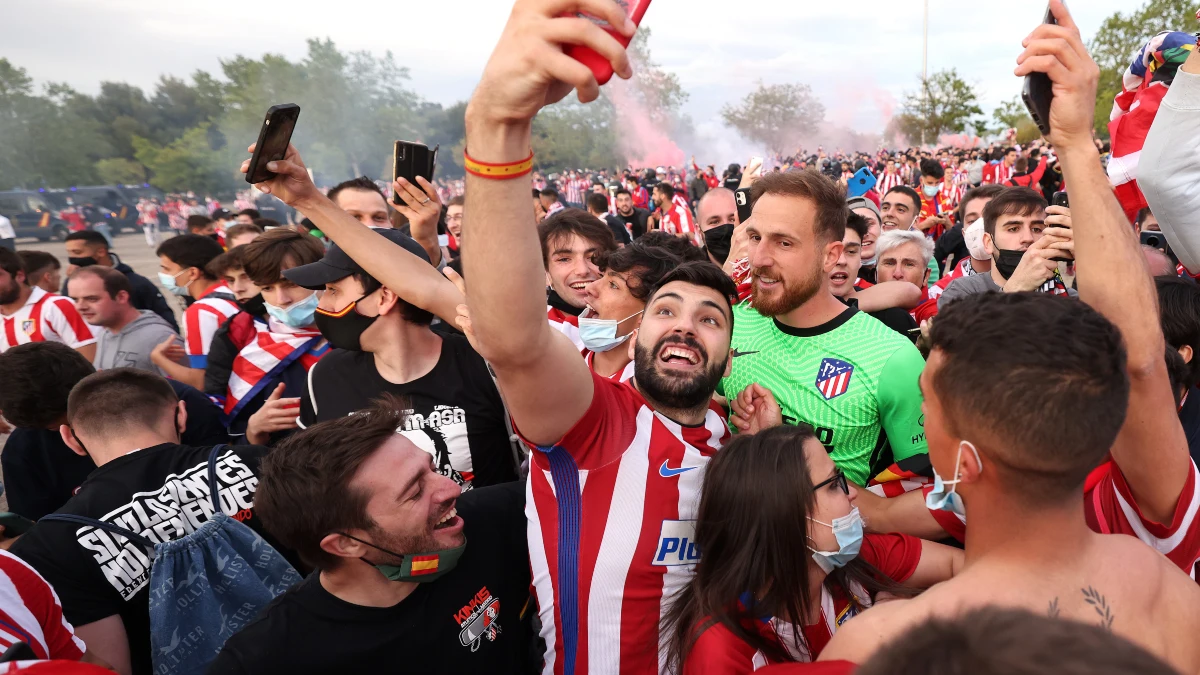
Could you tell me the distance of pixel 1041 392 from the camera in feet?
4.91

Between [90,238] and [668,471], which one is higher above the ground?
[90,238]

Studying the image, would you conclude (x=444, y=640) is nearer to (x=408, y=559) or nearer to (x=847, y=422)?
(x=408, y=559)

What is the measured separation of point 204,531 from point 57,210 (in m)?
38.2

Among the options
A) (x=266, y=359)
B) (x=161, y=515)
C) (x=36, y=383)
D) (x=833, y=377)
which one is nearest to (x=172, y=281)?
(x=266, y=359)

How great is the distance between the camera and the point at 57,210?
32.1 meters

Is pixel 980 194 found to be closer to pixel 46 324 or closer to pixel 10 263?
pixel 46 324

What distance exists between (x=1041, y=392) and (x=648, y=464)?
108 centimetres

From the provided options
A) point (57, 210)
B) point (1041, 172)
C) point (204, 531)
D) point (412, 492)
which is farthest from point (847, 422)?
point (57, 210)

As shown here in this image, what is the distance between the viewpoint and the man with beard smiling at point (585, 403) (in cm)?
131

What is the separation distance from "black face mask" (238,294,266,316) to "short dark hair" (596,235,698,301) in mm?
2762

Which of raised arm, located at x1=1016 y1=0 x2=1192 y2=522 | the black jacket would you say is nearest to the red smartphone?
raised arm, located at x1=1016 y1=0 x2=1192 y2=522

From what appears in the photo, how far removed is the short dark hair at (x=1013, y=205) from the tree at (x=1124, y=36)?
35.9m

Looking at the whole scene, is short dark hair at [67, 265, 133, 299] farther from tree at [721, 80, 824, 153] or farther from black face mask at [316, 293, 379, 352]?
tree at [721, 80, 824, 153]

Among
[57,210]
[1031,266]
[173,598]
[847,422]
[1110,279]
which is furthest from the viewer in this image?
[57,210]
